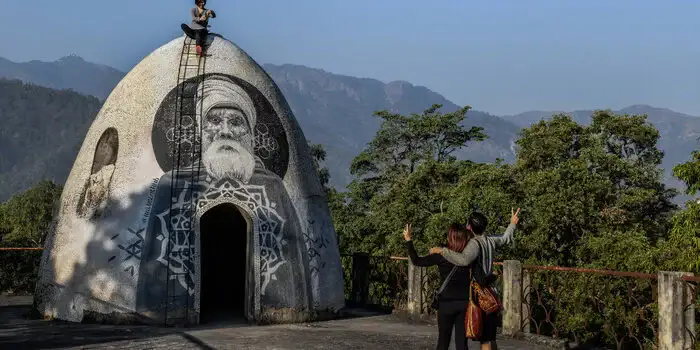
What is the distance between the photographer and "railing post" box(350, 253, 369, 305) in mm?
19359

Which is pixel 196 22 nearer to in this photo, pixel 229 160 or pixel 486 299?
pixel 229 160

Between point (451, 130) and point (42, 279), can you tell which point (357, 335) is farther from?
point (451, 130)

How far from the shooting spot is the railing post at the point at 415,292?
16.4 m

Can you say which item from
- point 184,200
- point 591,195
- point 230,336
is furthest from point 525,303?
point 591,195

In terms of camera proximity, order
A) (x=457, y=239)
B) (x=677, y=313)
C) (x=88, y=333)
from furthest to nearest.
Result: (x=88, y=333) < (x=677, y=313) < (x=457, y=239)

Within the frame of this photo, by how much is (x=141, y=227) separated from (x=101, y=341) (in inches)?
102

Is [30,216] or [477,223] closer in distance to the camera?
[477,223]

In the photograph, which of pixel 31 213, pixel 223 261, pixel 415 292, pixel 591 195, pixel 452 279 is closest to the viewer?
pixel 452 279

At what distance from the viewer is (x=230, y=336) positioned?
13.7 m

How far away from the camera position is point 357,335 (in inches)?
Result: 559

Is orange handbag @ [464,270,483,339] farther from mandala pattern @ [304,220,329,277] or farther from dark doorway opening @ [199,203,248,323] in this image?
dark doorway opening @ [199,203,248,323]

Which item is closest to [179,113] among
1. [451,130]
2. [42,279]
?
[42,279]

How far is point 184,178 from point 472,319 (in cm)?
816

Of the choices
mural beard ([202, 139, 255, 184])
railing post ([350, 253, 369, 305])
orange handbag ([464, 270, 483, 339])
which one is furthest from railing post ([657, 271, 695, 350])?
railing post ([350, 253, 369, 305])
